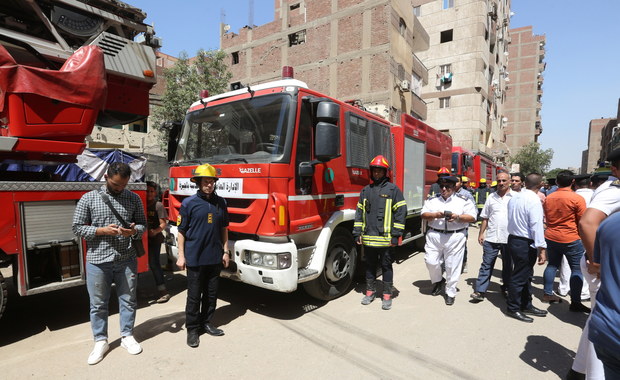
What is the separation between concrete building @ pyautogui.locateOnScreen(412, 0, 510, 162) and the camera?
1262 inches

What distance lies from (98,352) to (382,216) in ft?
11.1

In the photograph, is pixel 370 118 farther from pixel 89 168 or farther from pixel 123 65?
pixel 89 168

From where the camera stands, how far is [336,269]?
467 cm

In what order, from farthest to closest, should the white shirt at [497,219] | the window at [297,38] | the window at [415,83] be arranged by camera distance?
the window at [297,38]
the window at [415,83]
the white shirt at [497,219]

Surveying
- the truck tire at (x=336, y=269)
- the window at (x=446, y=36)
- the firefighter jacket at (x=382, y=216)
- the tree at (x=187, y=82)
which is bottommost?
the truck tire at (x=336, y=269)

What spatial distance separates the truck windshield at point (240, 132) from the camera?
12.7 ft

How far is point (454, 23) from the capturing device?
33.3 meters

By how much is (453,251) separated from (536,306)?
137 cm

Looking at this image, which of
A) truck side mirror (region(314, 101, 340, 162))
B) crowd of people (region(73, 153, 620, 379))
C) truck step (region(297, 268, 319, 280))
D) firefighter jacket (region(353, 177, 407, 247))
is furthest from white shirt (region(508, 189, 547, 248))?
truck step (region(297, 268, 319, 280))

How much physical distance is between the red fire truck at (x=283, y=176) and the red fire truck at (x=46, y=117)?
1.16m

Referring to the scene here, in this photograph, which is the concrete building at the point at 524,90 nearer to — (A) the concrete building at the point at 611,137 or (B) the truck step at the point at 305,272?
(A) the concrete building at the point at 611,137

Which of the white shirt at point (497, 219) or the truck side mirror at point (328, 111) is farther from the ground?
the truck side mirror at point (328, 111)

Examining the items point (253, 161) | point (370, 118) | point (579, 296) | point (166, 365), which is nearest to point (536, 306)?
point (579, 296)

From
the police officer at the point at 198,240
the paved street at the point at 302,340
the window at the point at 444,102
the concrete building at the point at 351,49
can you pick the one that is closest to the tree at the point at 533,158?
the window at the point at 444,102
